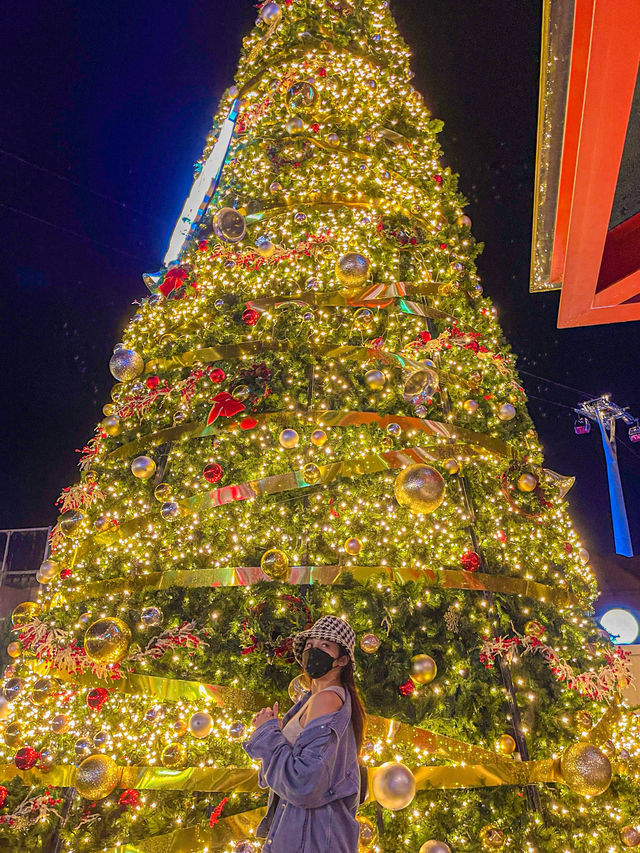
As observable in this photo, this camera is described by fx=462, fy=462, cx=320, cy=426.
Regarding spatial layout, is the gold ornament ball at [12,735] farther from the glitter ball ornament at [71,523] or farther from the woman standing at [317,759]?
the woman standing at [317,759]

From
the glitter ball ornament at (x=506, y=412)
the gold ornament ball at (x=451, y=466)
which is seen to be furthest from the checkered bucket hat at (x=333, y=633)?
the glitter ball ornament at (x=506, y=412)

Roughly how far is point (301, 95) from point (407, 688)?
123 inches

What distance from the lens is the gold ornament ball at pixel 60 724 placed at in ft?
6.04

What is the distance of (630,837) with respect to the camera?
5.15 feet

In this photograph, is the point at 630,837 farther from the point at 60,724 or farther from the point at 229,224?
the point at 229,224

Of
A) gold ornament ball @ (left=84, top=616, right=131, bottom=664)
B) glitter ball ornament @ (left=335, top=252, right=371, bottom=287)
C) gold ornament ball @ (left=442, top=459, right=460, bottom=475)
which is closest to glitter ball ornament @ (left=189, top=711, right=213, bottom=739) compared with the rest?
gold ornament ball @ (left=84, top=616, right=131, bottom=664)

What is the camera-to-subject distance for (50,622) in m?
2.07

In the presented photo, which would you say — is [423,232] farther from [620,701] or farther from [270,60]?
[620,701]

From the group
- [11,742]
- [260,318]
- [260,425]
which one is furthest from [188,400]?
[11,742]

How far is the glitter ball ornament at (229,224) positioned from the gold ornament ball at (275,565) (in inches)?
62.7

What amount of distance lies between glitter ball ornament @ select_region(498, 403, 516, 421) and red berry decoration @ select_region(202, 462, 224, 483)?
55.1 inches

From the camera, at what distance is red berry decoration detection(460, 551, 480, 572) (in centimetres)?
189

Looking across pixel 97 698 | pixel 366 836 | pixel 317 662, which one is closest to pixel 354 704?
pixel 317 662

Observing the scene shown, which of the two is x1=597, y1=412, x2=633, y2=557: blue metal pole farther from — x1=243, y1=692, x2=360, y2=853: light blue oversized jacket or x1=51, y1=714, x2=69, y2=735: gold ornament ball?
x1=51, y1=714, x2=69, y2=735: gold ornament ball
